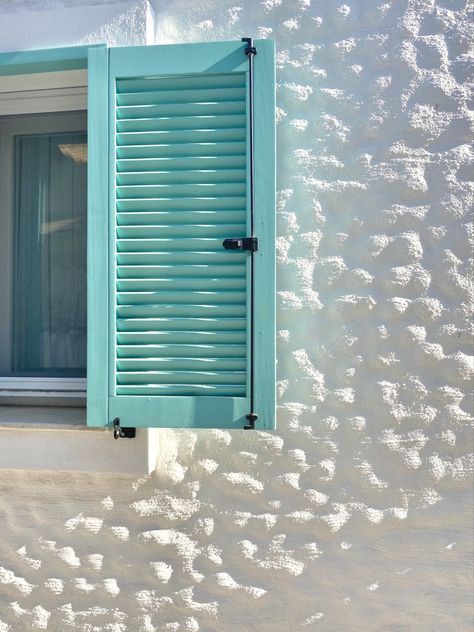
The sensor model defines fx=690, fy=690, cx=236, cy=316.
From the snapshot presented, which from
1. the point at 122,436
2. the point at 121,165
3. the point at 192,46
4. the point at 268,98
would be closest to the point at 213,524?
the point at 122,436

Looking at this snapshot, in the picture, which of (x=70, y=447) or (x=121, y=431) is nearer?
(x=121, y=431)

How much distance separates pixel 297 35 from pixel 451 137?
0.74 meters

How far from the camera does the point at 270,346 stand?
8.37 ft

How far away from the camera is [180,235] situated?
2.62 m

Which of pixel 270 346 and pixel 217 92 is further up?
pixel 217 92

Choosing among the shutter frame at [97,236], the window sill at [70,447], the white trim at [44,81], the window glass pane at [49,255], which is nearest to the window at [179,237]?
the shutter frame at [97,236]

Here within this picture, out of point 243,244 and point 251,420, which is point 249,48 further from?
point 251,420

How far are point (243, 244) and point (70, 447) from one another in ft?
3.50

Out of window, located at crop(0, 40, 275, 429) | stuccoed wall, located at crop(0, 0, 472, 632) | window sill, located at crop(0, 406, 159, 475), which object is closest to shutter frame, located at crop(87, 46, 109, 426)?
window, located at crop(0, 40, 275, 429)

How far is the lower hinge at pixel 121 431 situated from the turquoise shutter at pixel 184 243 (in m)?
0.02

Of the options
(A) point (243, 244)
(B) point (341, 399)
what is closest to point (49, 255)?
(A) point (243, 244)

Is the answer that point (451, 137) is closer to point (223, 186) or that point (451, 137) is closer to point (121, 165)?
point (223, 186)

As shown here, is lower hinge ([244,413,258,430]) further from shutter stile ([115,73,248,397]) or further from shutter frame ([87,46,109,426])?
shutter frame ([87,46,109,426])

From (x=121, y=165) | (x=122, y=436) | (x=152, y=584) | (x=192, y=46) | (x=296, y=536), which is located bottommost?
(x=152, y=584)
